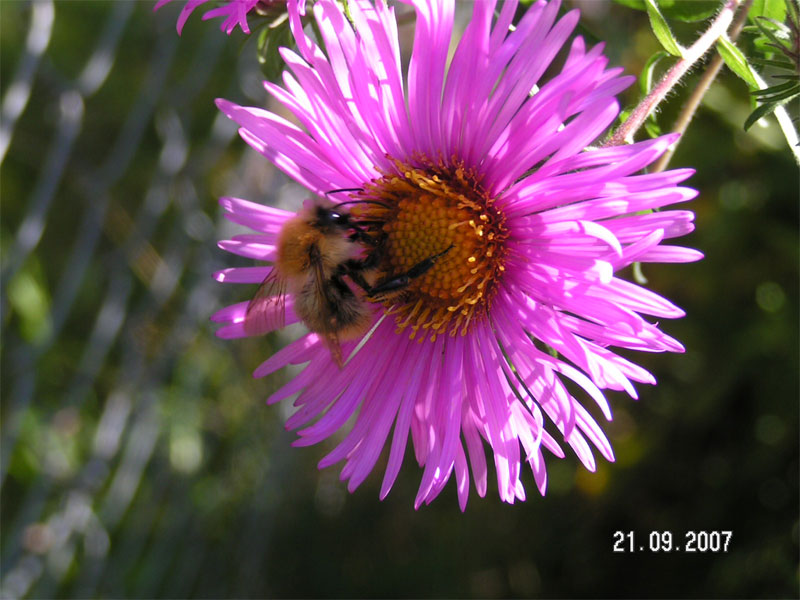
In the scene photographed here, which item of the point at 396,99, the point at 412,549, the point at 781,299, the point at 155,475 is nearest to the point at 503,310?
the point at 396,99

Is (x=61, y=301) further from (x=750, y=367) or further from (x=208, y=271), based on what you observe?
(x=750, y=367)

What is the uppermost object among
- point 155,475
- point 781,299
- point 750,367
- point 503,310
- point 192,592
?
point 503,310

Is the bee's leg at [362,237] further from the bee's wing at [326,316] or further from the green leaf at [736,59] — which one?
the green leaf at [736,59]

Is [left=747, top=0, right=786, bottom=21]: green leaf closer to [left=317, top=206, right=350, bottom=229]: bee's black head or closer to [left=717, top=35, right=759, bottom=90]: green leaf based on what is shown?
[left=717, top=35, right=759, bottom=90]: green leaf

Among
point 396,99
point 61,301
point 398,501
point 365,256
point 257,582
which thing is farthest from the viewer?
point 257,582

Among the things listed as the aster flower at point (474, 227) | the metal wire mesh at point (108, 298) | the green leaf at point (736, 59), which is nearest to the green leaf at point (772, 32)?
the green leaf at point (736, 59)

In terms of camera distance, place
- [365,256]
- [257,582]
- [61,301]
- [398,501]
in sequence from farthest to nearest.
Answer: [257,582]
[398,501]
[61,301]
[365,256]

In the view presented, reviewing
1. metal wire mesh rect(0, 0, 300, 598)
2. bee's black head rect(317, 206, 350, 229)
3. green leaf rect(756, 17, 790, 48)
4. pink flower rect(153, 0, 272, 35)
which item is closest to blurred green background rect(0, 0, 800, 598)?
metal wire mesh rect(0, 0, 300, 598)
